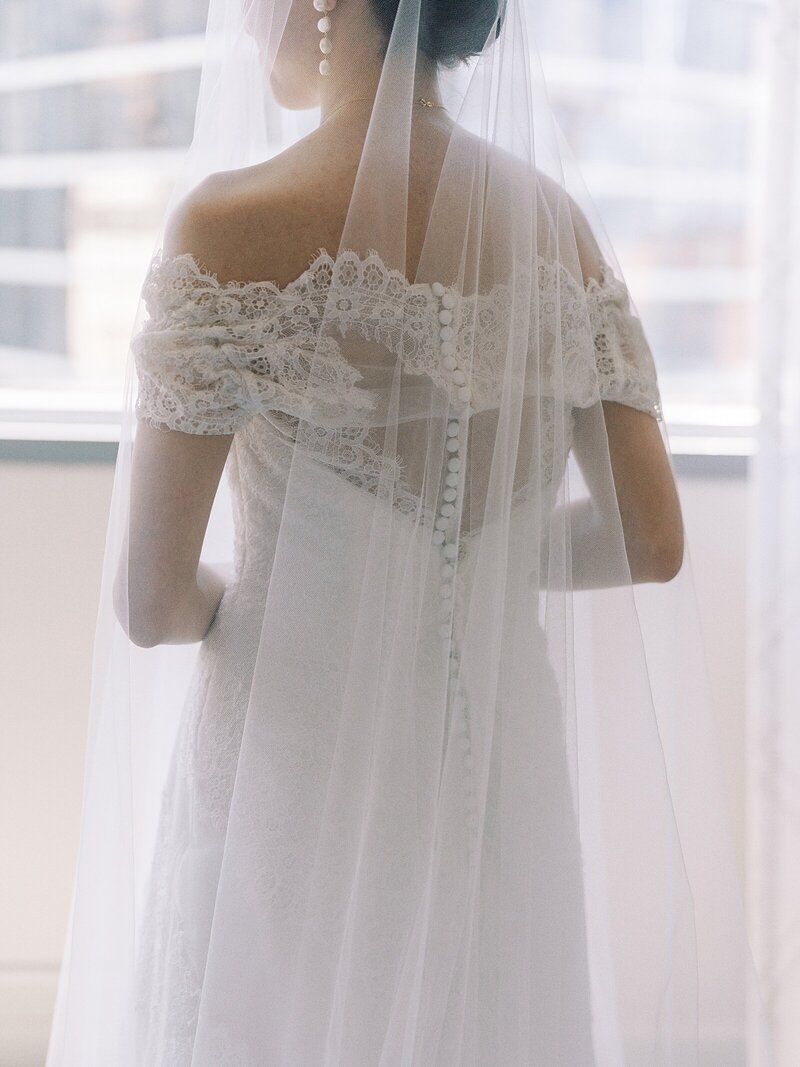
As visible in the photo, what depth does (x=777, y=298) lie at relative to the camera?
4.81 ft

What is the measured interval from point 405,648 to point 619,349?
0.95 ft

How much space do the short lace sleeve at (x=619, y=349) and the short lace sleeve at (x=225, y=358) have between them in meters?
0.21

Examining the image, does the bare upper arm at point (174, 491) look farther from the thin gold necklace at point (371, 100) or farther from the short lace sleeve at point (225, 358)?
the thin gold necklace at point (371, 100)

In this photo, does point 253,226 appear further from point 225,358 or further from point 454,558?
point 454,558

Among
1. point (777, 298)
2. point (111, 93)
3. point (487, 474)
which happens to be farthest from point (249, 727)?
point (111, 93)

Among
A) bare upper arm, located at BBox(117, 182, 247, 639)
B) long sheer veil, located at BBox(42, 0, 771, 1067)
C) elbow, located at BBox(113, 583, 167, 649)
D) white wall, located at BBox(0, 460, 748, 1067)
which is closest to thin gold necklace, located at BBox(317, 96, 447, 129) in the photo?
long sheer veil, located at BBox(42, 0, 771, 1067)

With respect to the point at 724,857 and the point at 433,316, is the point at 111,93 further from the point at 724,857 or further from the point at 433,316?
the point at 724,857

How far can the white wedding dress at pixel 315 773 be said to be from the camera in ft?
2.24

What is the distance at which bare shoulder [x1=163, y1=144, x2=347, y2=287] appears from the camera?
0.66 metres

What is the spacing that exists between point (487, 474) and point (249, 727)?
258 mm

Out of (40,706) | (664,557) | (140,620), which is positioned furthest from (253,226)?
(40,706)

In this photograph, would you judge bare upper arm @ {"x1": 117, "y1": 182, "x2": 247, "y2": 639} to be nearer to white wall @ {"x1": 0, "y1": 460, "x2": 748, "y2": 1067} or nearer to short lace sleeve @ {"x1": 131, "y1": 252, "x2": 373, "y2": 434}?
short lace sleeve @ {"x1": 131, "y1": 252, "x2": 373, "y2": 434}

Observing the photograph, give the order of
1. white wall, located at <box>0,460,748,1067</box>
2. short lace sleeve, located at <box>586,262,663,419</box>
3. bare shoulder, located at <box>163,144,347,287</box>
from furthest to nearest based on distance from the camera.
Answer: white wall, located at <box>0,460,748,1067</box> < short lace sleeve, located at <box>586,262,663,419</box> < bare shoulder, located at <box>163,144,347,287</box>

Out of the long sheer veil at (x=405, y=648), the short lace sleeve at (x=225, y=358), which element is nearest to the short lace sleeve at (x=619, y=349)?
the long sheer veil at (x=405, y=648)
